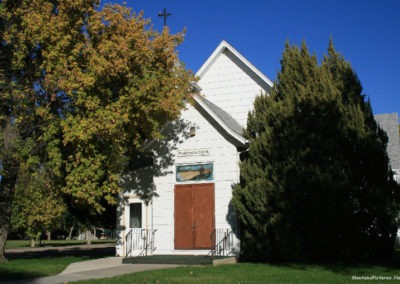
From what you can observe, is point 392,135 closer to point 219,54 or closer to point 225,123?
point 219,54

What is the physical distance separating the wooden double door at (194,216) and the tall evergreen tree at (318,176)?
2.27m

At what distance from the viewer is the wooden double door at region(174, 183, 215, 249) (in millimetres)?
18766

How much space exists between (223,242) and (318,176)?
5.22 m

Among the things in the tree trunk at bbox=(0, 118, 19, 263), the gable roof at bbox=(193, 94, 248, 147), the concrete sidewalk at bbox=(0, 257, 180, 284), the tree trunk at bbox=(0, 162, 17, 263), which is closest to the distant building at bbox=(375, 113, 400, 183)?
the gable roof at bbox=(193, 94, 248, 147)

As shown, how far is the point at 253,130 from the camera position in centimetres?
1742

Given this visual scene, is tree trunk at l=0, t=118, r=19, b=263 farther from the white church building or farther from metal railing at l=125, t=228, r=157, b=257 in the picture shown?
metal railing at l=125, t=228, r=157, b=257

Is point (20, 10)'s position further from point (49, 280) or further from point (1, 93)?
point (49, 280)

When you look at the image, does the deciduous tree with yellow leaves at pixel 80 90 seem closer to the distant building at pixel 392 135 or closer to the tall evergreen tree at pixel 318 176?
the tall evergreen tree at pixel 318 176

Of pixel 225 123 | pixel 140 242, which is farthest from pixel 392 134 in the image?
pixel 140 242

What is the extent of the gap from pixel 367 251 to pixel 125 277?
7620 millimetres

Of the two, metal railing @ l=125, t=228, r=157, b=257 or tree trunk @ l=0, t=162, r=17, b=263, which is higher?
tree trunk @ l=0, t=162, r=17, b=263

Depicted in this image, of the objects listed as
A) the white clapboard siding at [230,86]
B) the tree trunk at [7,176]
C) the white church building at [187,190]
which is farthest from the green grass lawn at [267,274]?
the white clapboard siding at [230,86]

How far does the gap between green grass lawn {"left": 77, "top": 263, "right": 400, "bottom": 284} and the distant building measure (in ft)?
50.9

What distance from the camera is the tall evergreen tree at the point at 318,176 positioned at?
15.0m
